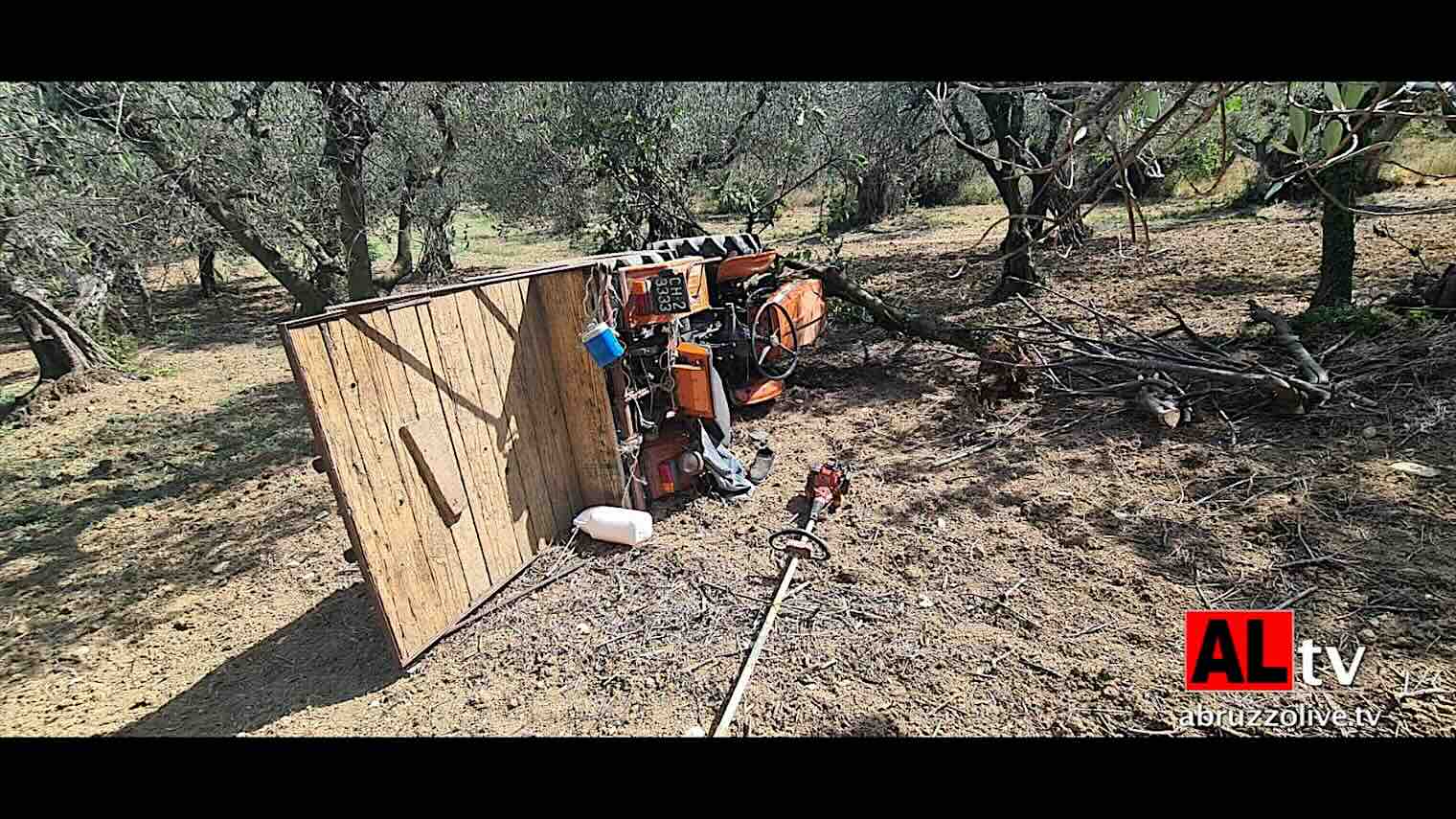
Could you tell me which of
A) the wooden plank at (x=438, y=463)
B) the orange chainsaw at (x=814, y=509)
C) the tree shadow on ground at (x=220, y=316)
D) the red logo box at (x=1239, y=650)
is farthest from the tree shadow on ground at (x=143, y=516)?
the red logo box at (x=1239, y=650)

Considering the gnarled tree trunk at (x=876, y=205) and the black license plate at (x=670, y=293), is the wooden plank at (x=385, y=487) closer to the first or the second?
the black license plate at (x=670, y=293)

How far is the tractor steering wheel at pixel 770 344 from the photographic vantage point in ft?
17.9

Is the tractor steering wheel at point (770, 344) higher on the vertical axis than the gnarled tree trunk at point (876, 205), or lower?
lower

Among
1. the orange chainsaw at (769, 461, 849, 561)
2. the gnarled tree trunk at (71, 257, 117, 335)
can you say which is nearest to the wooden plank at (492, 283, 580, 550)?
the orange chainsaw at (769, 461, 849, 561)

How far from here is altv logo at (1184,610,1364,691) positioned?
99.7 inches

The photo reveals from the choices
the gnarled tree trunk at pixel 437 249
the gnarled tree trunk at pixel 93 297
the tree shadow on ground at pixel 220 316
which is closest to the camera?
the gnarled tree trunk at pixel 93 297

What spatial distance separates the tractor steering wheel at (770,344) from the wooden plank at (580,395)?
182 centimetres

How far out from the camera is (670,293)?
406cm

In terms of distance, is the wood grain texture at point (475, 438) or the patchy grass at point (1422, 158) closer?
the wood grain texture at point (475, 438)

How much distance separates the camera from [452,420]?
3.32 m

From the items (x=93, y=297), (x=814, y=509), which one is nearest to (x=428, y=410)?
(x=814, y=509)

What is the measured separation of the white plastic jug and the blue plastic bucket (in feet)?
3.19

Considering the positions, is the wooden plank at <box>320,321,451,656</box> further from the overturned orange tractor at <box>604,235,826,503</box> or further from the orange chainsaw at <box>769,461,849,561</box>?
the orange chainsaw at <box>769,461,849,561</box>

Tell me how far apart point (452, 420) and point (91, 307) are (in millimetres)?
8021
